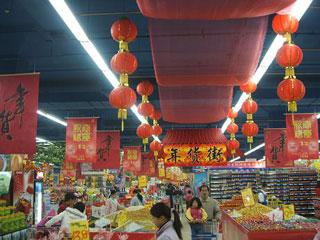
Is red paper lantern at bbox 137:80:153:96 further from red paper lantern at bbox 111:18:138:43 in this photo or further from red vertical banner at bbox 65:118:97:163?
red vertical banner at bbox 65:118:97:163

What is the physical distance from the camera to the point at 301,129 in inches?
648

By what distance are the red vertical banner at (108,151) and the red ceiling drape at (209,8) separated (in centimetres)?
1568

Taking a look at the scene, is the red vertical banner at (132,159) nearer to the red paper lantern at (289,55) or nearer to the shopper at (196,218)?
the shopper at (196,218)

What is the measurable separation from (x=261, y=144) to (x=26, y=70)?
88.7ft

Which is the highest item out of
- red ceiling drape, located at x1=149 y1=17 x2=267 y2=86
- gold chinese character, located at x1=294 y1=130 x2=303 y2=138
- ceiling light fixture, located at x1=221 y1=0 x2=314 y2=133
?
ceiling light fixture, located at x1=221 y1=0 x2=314 y2=133

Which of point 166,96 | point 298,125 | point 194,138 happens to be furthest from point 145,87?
point 194,138

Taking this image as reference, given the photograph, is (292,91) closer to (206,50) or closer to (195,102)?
(206,50)

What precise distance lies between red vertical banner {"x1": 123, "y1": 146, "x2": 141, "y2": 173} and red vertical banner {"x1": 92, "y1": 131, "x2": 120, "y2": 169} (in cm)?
557

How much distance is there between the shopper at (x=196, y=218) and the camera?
9367 millimetres

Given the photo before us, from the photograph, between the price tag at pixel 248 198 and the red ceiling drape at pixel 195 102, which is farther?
the red ceiling drape at pixel 195 102

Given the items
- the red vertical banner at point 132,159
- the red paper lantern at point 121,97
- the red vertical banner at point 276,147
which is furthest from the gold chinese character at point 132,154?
the red paper lantern at point 121,97

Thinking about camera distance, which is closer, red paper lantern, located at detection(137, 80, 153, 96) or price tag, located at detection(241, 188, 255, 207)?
price tag, located at detection(241, 188, 255, 207)

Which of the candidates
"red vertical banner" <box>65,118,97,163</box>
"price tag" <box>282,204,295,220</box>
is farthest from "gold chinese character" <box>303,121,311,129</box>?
"price tag" <box>282,204,295,220</box>

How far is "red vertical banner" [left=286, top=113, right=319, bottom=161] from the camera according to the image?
16406mm
